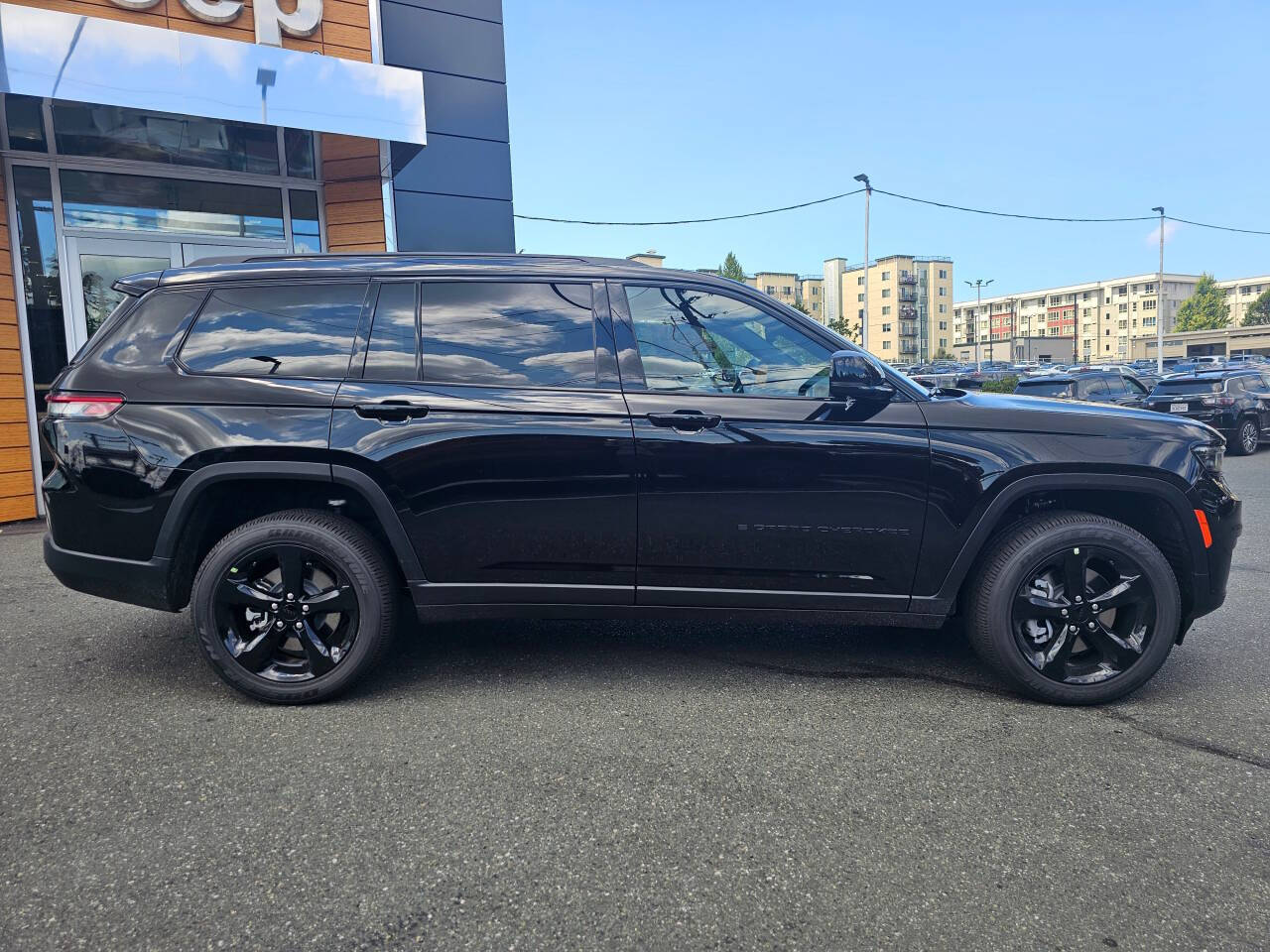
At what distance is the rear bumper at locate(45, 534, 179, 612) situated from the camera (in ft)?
10.9

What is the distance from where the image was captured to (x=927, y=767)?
2.83 m

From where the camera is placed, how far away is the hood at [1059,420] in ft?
10.7

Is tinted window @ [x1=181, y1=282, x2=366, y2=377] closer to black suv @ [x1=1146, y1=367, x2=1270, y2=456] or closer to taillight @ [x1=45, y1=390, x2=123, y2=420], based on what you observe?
taillight @ [x1=45, y1=390, x2=123, y2=420]

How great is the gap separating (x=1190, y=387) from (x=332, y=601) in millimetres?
15650

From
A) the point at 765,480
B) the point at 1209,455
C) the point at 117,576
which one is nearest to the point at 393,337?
the point at 117,576

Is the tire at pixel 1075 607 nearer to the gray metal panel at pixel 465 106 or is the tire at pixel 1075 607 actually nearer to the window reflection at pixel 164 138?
the window reflection at pixel 164 138

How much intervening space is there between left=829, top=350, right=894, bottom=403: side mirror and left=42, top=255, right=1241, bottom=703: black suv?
0.4 inches

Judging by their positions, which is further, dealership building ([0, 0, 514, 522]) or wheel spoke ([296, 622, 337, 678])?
dealership building ([0, 0, 514, 522])

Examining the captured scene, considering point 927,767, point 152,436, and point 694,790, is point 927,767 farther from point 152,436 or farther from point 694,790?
point 152,436

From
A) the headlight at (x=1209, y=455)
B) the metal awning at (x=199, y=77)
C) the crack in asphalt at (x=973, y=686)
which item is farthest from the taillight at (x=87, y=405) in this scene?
the metal awning at (x=199, y=77)

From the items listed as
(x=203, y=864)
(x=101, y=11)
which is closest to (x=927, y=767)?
(x=203, y=864)

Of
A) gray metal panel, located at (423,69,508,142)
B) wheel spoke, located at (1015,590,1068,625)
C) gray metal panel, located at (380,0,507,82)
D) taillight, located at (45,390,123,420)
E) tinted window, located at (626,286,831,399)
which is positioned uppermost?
gray metal panel, located at (380,0,507,82)

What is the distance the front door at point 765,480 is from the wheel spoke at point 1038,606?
0.45 metres

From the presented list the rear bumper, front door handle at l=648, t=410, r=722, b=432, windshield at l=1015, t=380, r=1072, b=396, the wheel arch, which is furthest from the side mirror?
windshield at l=1015, t=380, r=1072, b=396
